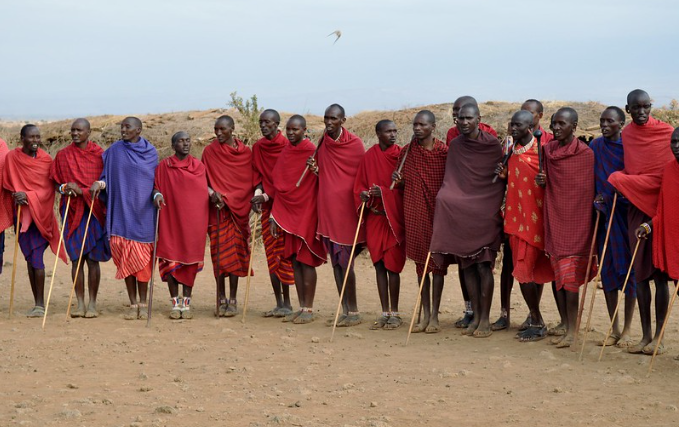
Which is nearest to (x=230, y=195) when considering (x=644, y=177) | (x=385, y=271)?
(x=385, y=271)

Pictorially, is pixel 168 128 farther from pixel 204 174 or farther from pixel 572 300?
pixel 572 300

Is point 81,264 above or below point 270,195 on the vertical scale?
below

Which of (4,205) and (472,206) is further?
(4,205)

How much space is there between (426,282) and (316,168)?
1.57 m

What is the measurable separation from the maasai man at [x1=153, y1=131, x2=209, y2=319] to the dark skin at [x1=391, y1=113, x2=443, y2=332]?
2.18 meters

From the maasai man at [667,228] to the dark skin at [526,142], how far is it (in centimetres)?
126

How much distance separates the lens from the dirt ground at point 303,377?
578 centimetres

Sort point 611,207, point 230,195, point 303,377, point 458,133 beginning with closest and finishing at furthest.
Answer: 1. point 303,377
2. point 611,207
3. point 458,133
4. point 230,195

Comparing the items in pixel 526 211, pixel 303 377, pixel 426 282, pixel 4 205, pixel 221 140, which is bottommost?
pixel 303 377

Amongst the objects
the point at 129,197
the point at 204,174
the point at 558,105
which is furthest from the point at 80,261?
the point at 558,105

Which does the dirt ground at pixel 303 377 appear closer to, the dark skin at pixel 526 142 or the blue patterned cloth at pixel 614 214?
the dark skin at pixel 526 142

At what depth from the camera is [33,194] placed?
9.13 meters

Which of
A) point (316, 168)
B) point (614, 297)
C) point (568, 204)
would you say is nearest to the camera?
point (568, 204)

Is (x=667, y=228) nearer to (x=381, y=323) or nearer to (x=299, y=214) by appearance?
(x=381, y=323)
